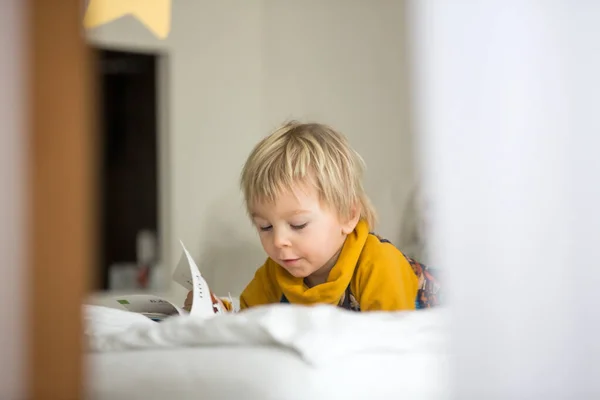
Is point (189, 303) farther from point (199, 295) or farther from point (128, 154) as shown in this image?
point (128, 154)

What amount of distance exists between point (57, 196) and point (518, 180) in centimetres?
64

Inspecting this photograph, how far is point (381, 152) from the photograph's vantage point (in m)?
1.90

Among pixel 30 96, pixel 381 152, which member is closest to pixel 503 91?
pixel 30 96

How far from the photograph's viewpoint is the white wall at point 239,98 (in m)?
1.91

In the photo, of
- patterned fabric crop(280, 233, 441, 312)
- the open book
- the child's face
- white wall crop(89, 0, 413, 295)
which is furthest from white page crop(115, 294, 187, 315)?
white wall crop(89, 0, 413, 295)

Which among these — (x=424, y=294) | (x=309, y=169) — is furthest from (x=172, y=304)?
(x=424, y=294)

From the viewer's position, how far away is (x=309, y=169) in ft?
4.87

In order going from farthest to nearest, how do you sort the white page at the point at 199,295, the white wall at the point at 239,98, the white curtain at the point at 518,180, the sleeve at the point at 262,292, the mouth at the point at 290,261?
the white wall at the point at 239,98
the sleeve at the point at 262,292
the mouth at the point at 290,261
the white page at the point at 199,295
the white curtain at the point at 518,180

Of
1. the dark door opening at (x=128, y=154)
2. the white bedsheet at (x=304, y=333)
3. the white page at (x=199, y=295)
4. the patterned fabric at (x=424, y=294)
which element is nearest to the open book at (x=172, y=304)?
the white page at (x=199, y=295)

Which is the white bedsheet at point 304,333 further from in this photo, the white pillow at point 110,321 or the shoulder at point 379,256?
the shoulder at point 379,256

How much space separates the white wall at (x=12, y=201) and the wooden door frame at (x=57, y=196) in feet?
0.11

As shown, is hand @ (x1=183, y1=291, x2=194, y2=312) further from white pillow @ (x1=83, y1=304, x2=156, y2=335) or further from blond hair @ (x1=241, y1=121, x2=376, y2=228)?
white pillow @ (x1=83, y1=304, x2=156, y2=335)

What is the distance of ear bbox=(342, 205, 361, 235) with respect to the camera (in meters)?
1.55

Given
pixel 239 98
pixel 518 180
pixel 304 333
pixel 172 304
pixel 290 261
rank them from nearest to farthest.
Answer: pixel 304 333
pixel 518 180
pixel 172 304
pixel 290 261
pixel 239 98
